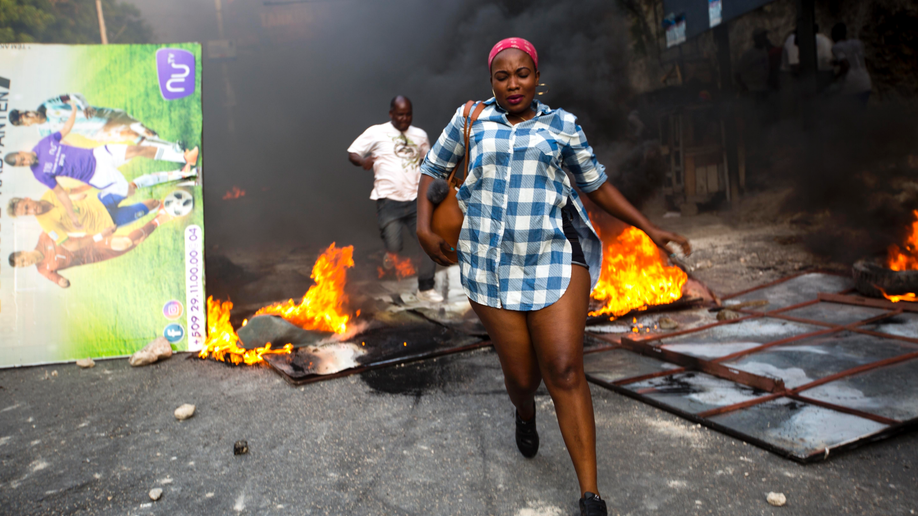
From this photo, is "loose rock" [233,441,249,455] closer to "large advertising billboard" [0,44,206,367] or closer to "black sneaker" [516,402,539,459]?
"black sneaker" [516,402,539,459]

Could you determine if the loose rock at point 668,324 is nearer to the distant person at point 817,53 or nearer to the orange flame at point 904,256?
the orange flame at point 904,256

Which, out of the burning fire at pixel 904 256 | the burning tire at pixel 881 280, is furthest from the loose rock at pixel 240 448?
the burning fire at pixel 904 256

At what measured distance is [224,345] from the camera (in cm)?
492

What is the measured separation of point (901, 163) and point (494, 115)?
909cm

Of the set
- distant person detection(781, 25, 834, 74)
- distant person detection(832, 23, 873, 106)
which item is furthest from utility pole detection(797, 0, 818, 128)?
distant person detection(832, 23, 873, 106)

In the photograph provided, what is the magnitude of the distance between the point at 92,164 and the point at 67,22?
28.7 ft

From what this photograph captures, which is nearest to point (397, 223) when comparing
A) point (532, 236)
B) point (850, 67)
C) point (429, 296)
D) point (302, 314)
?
point (429, 296)

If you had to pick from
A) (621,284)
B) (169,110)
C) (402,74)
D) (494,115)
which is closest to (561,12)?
(402,74)

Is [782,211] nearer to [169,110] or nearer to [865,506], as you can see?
[865,506]

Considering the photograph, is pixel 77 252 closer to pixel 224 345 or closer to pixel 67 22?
pixel 224 345

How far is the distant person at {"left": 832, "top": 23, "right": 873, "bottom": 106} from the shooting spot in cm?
913

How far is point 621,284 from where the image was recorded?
5.96 m

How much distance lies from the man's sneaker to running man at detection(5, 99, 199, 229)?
2.62 meters

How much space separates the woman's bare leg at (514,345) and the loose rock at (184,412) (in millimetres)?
2144
